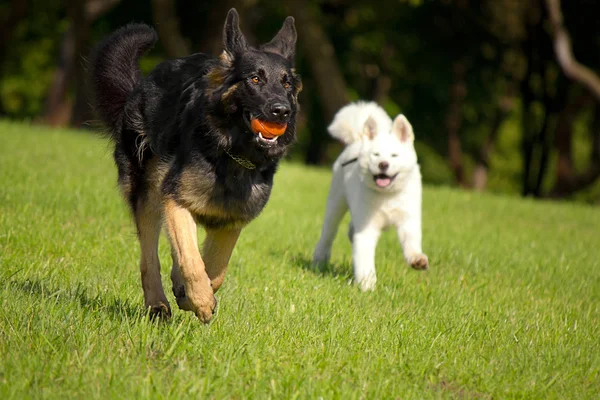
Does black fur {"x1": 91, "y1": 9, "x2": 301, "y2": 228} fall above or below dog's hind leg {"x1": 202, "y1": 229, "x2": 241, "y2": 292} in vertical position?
above

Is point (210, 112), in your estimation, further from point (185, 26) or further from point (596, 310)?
point (185, 26)

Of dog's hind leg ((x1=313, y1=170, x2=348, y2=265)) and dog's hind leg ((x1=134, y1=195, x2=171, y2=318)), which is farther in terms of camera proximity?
dog's hind leg ((x1=313, y1=170, x2=348, y2=265))

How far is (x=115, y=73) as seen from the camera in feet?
19.9

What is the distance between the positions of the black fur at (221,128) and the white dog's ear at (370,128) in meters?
1.97

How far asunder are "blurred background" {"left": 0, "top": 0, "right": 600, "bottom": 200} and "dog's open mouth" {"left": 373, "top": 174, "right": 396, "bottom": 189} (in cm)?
1351

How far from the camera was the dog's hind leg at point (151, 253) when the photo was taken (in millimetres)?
5261

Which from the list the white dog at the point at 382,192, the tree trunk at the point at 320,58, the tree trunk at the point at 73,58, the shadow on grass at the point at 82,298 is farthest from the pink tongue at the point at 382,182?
the tree trunk at the point at 73,58

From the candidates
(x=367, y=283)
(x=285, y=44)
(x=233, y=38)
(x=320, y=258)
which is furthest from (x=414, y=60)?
(x=233, y=38)

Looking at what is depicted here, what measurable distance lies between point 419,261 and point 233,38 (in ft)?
9.15

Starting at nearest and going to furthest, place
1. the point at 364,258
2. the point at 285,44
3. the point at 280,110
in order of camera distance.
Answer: the point at 280,110
the point at 285,44
the point at 364,258

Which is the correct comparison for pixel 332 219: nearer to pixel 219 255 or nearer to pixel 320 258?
pixel 320 258

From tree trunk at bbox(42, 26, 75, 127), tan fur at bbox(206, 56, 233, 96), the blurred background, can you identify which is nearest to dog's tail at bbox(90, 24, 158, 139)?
tan fur at bbox(206, 56, 233, 96)

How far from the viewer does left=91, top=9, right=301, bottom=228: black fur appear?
5109 millimetres

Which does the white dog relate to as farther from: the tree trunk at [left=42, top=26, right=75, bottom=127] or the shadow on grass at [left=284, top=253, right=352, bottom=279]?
the tree trunk at [left=42, top=26, right=75, bottom=127]
